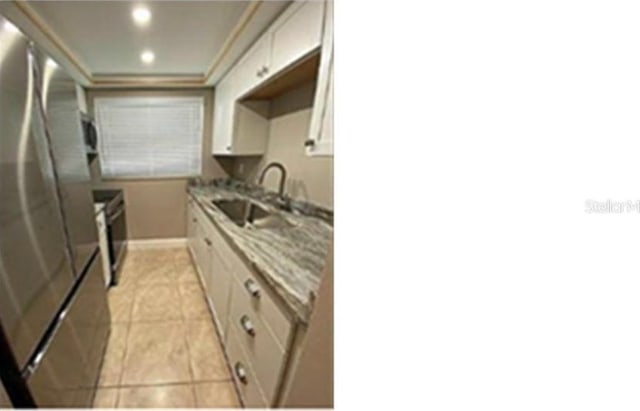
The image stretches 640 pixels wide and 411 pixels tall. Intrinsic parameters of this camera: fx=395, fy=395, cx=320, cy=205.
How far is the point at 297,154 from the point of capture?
3.15 m

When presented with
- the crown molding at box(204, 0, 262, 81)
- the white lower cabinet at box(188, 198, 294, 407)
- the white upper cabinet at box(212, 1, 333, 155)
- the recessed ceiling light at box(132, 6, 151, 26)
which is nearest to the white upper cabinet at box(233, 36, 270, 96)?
the white upper cabinet at box(212, 1, 333, 155)

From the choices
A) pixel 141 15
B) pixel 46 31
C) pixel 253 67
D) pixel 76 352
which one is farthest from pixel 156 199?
pixel 76 352

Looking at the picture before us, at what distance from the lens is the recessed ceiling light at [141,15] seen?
7.68 feet

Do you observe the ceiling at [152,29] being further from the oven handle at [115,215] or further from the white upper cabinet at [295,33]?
the oven handle at [115,215]

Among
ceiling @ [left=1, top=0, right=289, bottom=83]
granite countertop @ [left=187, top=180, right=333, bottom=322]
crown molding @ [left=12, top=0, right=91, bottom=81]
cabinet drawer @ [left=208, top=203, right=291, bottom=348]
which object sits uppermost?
ceiling @ [left=1, top=0, right=289, bottom=83]

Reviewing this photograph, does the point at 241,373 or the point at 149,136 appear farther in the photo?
the point at 149,136

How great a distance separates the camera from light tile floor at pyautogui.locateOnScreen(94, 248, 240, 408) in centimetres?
205

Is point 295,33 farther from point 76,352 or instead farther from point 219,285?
point 76,352

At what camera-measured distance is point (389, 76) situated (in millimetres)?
397

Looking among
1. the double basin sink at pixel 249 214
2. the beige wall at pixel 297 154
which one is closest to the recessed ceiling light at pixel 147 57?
the beige wall at pixel 297 154

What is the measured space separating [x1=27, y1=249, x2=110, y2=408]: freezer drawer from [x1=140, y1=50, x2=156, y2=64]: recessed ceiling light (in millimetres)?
1926

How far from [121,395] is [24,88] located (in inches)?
61.0

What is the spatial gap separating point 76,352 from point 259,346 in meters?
0.80

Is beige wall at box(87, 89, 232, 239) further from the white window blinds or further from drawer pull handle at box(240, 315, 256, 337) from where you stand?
drawer pull handle at box(240, 315, 256, 337)
